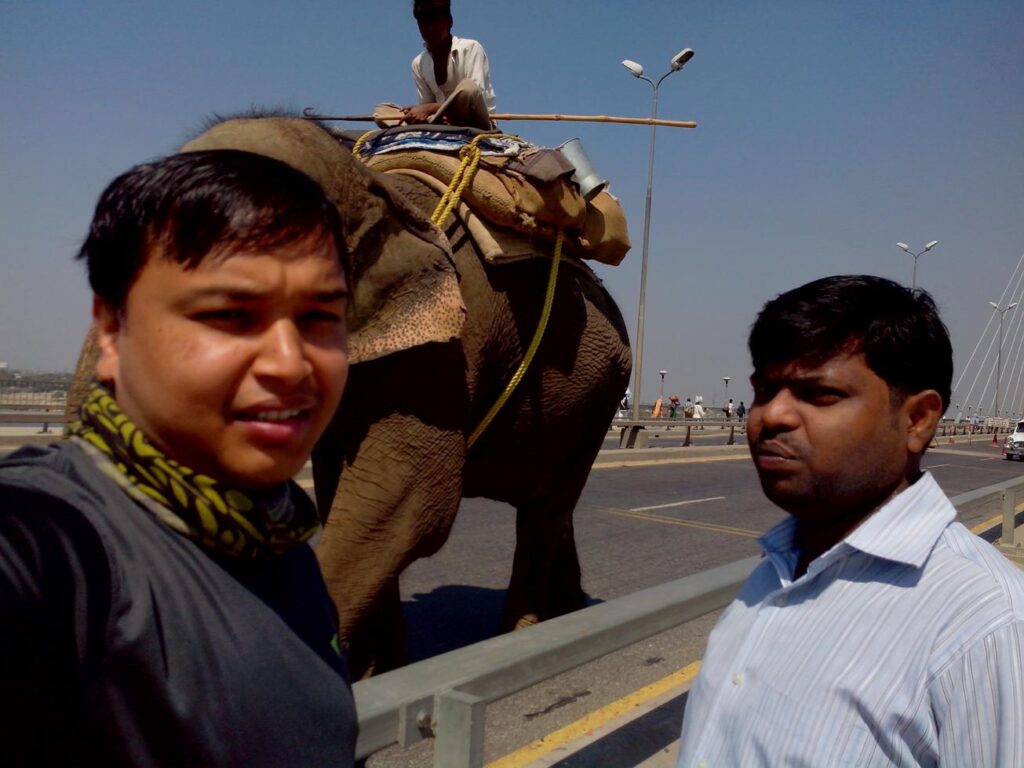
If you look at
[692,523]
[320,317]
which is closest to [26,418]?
[692,523]

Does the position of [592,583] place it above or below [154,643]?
below

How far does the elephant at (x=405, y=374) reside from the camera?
3.31m

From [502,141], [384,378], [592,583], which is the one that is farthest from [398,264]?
[592,583]

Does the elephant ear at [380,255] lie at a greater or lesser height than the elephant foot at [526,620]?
greater

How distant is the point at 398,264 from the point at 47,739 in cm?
267

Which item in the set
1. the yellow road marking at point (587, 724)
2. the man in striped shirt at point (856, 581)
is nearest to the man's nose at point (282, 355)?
the man in striped shirt at point (856, 581)

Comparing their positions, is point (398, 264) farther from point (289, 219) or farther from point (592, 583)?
point (592, 583)

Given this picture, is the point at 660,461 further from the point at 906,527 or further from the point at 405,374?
the point at 906,527

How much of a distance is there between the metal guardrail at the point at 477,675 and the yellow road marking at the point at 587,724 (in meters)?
0.97

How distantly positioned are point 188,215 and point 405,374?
2.43m

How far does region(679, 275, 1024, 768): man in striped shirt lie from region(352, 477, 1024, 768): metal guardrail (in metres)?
0.33

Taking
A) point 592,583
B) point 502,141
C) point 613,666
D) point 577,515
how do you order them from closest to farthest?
1. point 502,141
2. point 613,666
3. point 592,583
4. point 577,515

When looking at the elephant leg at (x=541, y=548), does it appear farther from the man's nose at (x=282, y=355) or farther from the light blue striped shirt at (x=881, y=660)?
the man's nose at (x=282, y=355)

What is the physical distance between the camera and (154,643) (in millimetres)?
919
